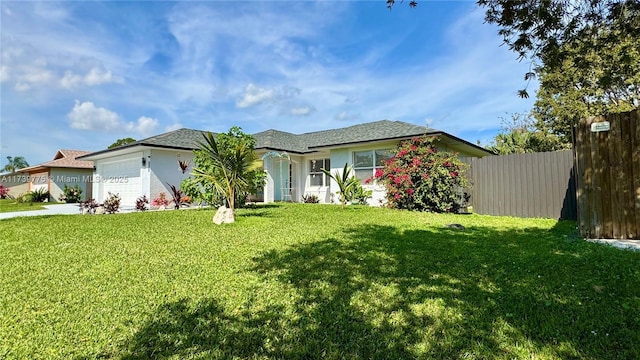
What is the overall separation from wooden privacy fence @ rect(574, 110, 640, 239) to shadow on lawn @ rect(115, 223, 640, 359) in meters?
1.46

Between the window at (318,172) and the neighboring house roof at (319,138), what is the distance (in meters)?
1.04

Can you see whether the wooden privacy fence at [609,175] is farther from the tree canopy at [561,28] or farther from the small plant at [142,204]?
the small plant at [142,204]

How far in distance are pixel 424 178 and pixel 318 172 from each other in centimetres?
752

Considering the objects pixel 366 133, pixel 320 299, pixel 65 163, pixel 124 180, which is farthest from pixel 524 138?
pixel 65 163

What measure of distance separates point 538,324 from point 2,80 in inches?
792

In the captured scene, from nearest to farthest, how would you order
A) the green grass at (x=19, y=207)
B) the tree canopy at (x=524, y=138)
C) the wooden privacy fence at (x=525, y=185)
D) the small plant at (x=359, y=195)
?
1. the wooden privacy fence at (x=525, y=185)
2. the small plant at (x=359, y=195)
3. the green grass at (x=19, y=207)
4. the tree canopy at (x=524, y=138)

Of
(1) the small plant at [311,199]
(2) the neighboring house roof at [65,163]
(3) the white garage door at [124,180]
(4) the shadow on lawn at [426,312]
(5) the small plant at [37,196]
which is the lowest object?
(4) the shadow on lawn at [426,312]

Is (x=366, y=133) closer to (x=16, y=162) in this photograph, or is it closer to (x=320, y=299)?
(x=320, y=299)

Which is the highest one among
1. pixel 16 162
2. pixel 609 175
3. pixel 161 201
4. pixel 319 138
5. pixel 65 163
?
pixel 16 162

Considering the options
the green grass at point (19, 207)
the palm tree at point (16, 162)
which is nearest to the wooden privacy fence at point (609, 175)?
the green grass at point (19, 207)

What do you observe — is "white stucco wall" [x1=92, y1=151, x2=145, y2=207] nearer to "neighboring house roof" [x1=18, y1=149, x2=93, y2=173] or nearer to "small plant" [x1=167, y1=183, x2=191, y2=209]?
"small plant" [x1=167, y1=183, x2=191, y2=209]

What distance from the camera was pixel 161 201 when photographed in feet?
49.6

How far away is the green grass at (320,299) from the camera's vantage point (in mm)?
2729

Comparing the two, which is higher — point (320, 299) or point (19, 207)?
point (19, 207)
